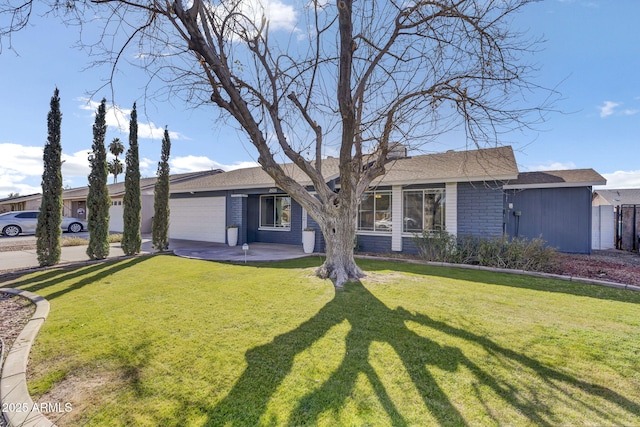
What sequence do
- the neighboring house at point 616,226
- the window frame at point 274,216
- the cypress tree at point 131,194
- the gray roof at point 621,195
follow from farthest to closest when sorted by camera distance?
the gray roof at point 621,195 → the window frame at point 274,216 → the neighboring house at point 616,226 → the cypress tree at point 131,194

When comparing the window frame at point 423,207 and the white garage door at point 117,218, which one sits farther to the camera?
the white garage door at point 117,218

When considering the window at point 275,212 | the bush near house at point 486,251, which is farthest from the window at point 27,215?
the bush near house at point 486,251

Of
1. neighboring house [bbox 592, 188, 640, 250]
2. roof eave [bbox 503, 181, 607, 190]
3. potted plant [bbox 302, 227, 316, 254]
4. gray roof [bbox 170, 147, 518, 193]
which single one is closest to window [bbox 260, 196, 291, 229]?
gray roof [bbox 170, 147, 518, 193]

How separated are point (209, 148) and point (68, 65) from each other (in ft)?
11.7

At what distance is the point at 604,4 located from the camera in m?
5.39

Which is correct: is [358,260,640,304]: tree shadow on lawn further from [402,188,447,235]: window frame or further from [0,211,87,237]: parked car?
[0,211,87,237]: parked car

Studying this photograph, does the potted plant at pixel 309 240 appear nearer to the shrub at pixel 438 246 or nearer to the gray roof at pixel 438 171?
the gray roof at pixel 438 171

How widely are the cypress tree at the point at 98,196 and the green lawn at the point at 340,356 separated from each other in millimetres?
3398

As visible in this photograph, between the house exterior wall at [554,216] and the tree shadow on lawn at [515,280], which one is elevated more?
the house exterior wall at [554,216]

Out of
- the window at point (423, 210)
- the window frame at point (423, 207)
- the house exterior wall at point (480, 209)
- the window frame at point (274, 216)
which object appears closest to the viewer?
the house exterior wall at point (480, 209)

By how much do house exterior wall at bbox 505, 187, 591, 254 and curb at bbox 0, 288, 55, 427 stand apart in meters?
13.3

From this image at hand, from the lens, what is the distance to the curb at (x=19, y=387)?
7.64 feet

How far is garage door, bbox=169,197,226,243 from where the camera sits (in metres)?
14.1

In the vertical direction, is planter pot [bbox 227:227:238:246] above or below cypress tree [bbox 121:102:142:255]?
below
